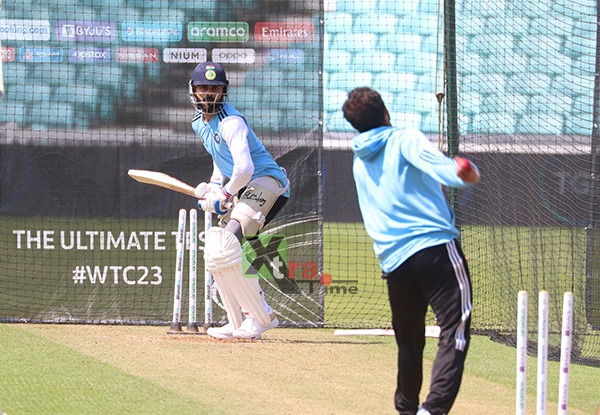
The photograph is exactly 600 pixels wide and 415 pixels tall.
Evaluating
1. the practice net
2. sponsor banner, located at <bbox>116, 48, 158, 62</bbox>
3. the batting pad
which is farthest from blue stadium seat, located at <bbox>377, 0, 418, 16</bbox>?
the batting pad

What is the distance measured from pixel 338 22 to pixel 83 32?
236 centimetres

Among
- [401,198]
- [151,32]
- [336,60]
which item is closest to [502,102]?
[336,60]

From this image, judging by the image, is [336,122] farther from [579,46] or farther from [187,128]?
[579,46]

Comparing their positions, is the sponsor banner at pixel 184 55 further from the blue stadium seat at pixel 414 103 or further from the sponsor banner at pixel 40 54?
the blue stadium seat at pixel 414 103

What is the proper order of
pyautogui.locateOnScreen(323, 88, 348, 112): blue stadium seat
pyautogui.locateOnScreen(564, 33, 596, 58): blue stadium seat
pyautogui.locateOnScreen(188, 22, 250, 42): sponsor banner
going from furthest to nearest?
pyautogui.locateOnScreen(323, 88, 348, 112): blue stadium seat → pyautogui.locateOnScreen(188, 22, 250, 42): sponsor banner → pyautogui.locateOnScreen(564, 33, 596, 58): blue stadium seat

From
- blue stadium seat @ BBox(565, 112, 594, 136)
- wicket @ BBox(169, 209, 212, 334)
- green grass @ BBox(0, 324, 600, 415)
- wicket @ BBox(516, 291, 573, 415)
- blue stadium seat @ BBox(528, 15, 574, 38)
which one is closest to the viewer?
wicket @ BBox(516, 291, 573, 415)

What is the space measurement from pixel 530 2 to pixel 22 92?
472 centimetres

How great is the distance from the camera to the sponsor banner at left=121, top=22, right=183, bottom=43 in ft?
33.2

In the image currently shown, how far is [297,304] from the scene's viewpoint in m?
10.3

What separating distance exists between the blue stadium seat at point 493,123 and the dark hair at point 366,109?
463 centimetres

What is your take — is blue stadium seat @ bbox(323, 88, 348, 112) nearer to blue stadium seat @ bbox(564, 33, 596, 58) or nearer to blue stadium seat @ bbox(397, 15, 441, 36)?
blue stadium seat @ bbox(397, 15, 441, 36)

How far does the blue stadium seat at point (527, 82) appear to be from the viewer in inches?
392

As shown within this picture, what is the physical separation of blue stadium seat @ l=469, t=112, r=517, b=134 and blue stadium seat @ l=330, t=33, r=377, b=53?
1.34 m

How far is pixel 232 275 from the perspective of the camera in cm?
868
